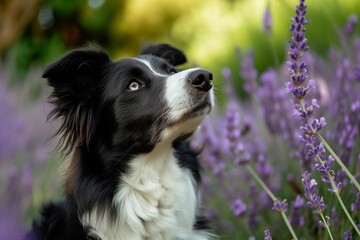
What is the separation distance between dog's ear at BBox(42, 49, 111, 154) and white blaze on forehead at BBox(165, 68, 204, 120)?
0.48 meters

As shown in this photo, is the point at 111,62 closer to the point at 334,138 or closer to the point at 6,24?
the point at 334,138

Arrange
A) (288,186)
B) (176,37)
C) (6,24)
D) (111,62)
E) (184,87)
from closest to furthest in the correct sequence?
(184,87) → (111,62) → (288,186) → (6,24) → (176,37)

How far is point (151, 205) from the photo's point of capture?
2.92m

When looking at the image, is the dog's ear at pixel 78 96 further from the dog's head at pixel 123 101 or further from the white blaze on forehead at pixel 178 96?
the white blaze on forehead at pixel 178 96

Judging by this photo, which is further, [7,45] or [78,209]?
[7,45]

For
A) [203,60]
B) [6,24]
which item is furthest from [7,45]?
[203,60]

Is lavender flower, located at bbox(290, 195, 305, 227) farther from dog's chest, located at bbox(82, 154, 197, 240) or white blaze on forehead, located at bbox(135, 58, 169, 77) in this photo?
white blaze on forehead, located at bbox(135, 58, 169, 77)

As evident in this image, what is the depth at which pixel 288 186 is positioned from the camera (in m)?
3.80

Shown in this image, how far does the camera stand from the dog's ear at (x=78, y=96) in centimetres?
287

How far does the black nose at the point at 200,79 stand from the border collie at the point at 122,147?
2 centimetres

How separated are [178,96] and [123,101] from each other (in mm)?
376

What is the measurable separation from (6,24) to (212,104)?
10693mm

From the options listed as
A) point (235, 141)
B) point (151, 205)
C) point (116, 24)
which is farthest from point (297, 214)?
point (116, 24)

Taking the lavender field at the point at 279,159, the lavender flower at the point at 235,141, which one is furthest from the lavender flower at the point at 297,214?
the lavender flower at the point at 235,141
